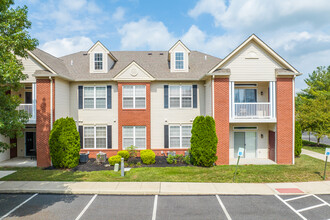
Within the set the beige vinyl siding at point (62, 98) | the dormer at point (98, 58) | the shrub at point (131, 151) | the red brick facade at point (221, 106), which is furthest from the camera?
the dormer at point (98, 58)

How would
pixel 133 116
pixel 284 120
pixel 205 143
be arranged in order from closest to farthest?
pixel 205 143
pixel 284 120
pixel 133 116

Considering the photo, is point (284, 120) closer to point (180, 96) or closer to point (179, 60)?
point (180, 96)

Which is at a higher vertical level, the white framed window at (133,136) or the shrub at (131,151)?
the white framed window at (133,136)

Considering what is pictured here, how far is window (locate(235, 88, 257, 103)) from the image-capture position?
16703 millimetres

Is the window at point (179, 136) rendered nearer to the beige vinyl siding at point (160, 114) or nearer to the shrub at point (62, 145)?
the beige vinyl siding at point (160, 114)

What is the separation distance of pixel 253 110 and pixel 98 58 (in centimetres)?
1307

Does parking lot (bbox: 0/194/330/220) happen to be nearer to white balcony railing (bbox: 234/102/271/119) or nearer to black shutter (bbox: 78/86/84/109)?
white balcony railing (bbox: 234/102/271/119)

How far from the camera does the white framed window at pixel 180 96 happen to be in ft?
56.7

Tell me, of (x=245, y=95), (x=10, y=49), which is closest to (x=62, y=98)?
(x=10, y=49)

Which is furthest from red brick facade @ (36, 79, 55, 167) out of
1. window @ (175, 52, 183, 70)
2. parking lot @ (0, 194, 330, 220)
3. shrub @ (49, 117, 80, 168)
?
window @ (175, 52, 183, 70)

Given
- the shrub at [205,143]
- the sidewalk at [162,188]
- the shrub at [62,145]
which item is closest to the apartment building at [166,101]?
the shrub at [205,143]

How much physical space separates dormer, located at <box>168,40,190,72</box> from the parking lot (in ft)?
35.5

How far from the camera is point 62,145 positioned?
13758mm

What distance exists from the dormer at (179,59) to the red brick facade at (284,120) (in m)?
7.14
